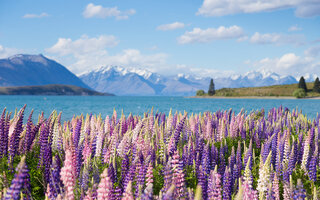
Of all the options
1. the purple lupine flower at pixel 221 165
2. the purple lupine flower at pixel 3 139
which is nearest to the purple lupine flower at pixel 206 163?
the purple lupine flower at pixel 221 165

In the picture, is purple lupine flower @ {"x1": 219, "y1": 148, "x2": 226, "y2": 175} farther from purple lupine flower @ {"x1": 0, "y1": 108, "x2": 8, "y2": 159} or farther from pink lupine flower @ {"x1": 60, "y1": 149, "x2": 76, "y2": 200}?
purple lupine flower @ {"x1": 0, "y1": 108, "x2": 8, "y2": 159}

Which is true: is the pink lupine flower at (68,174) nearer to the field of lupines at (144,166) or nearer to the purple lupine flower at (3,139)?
the field of lupines at (144,166)

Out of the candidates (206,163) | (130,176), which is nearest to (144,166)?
(130,176)

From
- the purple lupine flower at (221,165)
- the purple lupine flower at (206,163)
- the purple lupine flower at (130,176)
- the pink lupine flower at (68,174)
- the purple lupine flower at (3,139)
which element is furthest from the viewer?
the purple lupine flower at (221,165)

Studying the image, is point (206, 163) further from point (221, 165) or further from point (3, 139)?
point (3, 139)

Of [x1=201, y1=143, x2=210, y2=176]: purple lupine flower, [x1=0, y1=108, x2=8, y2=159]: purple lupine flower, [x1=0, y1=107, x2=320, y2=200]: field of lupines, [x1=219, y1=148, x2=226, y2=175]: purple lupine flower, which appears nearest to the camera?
[x1=0, y1=107, x2=320, y2=200]: field of lupines

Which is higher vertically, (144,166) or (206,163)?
(144,166)

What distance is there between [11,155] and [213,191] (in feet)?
15.6

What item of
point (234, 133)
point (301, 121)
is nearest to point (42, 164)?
point (234, 133)

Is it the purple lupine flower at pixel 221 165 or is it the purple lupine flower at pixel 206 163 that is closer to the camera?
the purple lupine flower at pixel 206 163

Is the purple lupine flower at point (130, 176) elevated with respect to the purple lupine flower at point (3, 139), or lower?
lower

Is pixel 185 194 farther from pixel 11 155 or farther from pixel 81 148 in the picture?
pixel 11 155

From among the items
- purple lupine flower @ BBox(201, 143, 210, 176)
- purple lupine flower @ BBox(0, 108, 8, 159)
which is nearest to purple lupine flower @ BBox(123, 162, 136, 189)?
purple lupine flower @ BBox(201, 143, 210, 176)

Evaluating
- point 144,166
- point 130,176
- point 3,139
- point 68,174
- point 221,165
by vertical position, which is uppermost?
point 68,174
